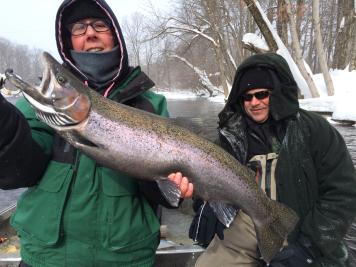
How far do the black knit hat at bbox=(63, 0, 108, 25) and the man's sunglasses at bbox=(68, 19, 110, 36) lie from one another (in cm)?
2

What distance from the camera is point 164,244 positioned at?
12.2ft

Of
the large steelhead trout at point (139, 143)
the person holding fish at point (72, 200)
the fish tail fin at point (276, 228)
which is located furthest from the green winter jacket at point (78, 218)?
the fish tail fin at point (276, 228)

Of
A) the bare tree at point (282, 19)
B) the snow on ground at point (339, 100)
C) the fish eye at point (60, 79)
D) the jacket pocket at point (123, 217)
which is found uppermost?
the bare tree at point (282, 19)

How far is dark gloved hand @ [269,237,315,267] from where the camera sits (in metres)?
2.81

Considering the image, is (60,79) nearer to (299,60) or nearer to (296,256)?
(296,256)

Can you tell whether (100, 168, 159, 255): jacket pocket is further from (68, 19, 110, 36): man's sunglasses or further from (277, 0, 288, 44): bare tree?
(277, 0, 288, 44): bare tree

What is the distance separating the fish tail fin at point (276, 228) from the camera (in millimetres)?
2570

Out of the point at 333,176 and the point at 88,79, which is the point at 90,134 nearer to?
the point at 88,79

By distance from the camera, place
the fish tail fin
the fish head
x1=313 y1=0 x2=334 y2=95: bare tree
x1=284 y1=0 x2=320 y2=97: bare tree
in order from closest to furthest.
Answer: the fish head, the fish tail fin, x1=284 y1=0 x2=320 y2=97: bare tree, x1=313 y1=0 x2=334 y2=95: bare tree

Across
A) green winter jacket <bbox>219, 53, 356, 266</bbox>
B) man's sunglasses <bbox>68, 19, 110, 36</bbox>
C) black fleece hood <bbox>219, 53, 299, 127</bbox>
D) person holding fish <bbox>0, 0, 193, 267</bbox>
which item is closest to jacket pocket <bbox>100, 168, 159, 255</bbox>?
person holding fish <bbox>0, 0, 193, 267</bbox>

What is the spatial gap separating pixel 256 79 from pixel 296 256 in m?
1.39

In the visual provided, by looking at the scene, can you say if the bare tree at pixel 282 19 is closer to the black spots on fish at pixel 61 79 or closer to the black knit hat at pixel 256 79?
the black knit hat at pixel 256 79

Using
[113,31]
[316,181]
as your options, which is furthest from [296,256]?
[113,31]

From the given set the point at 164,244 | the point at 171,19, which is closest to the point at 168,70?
the point at 171,19
